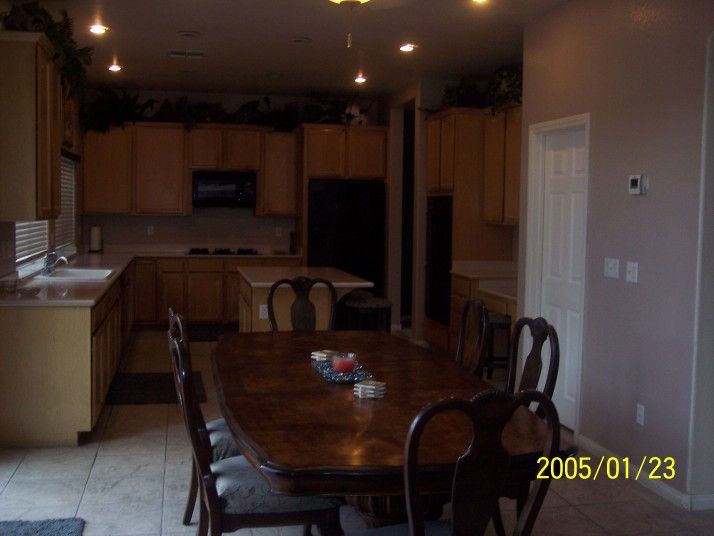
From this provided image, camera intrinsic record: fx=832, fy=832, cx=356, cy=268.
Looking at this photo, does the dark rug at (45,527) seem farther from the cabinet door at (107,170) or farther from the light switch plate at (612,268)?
the cabinet door at (107,170)

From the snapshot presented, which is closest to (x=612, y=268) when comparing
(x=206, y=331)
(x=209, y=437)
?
(x=209, y=437)

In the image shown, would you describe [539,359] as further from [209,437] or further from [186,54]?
[186,54]

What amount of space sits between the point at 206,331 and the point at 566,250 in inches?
184

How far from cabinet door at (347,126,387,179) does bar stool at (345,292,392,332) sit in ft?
8.16

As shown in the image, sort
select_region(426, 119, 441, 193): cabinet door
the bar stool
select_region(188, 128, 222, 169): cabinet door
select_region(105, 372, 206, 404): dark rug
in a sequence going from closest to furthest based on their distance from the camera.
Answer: select_region(105, 372, 206, 404): dark rug < the bar stool < select_region(426, 119, 441, 193): cabinet door < select_region(188, 128, 222, 169): cabinet door

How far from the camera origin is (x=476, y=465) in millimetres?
1904

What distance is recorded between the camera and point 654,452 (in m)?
4.06

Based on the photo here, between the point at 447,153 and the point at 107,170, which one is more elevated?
the point at 447,153

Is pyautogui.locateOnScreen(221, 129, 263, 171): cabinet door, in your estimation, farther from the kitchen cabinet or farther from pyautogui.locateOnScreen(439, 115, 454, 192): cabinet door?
the kitchen cabinet

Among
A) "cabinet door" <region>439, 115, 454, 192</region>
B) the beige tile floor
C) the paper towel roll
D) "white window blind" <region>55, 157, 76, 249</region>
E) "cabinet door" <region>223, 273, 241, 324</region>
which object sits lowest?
the beige tile floor

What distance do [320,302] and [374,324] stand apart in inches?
32.0

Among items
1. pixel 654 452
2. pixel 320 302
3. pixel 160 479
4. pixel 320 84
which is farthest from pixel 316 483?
pixel 320 84

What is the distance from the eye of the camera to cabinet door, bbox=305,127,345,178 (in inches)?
348

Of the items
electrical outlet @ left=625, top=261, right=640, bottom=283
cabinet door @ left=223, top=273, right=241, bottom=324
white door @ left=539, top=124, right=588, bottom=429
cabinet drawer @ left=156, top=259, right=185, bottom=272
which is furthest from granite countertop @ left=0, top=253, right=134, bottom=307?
electrical outlet @ left=625, top=261, right=640, bottom=283
